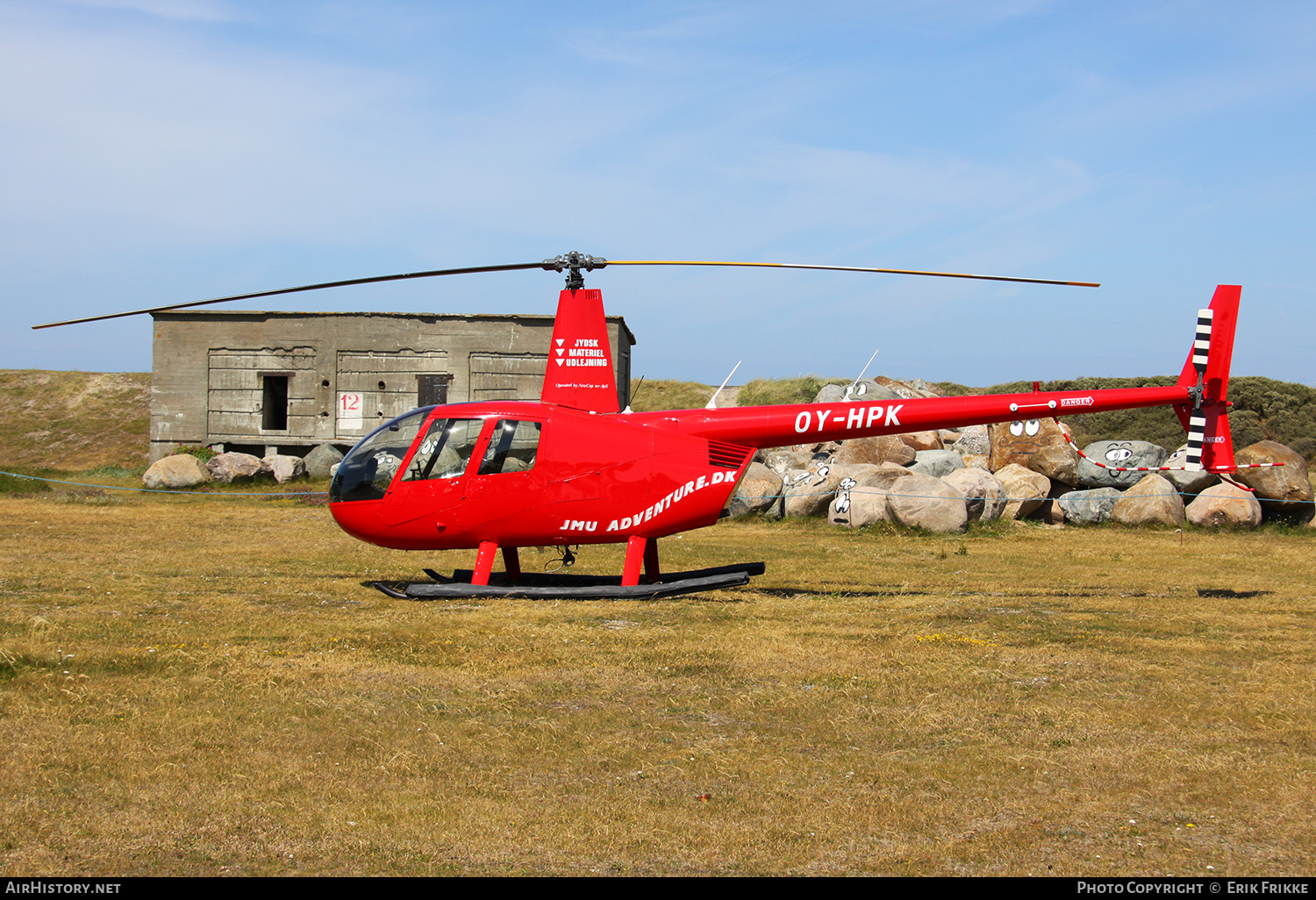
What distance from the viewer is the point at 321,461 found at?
2631 centimetres

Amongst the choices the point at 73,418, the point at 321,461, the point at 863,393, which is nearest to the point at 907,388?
the point at 863,393

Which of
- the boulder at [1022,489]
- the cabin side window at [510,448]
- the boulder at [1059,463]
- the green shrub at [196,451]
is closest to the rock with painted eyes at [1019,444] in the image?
the boulder at [1059,463]

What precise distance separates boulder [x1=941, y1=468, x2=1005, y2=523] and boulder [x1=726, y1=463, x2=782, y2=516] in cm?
329

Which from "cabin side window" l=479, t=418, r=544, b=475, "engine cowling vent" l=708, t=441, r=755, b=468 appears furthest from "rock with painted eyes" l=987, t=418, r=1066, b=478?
"cabin side window" l=479, t=418, r=544, b=475

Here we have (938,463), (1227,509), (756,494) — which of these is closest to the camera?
(1227,509)

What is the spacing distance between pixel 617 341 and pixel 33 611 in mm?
20970

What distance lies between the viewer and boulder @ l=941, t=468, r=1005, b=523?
59.7ft

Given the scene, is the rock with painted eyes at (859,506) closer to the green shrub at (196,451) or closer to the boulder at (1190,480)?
the boulder at (1190,480)

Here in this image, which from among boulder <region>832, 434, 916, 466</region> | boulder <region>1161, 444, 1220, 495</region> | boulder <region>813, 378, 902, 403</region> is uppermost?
boulder <region>813, 378, 902, 403</region>

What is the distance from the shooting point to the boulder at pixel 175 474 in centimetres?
2416

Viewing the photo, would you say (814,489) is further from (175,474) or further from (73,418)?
(73,418)

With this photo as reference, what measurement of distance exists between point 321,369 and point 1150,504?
820 inches

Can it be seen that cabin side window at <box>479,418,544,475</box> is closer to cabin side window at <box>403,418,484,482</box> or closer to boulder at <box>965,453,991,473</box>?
cabin side window at <box>403,418,484,482</box>

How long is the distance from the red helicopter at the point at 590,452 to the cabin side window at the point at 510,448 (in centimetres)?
1
